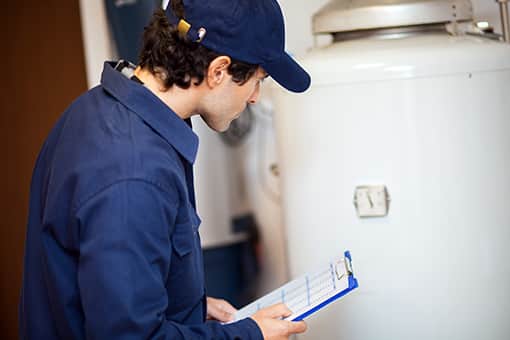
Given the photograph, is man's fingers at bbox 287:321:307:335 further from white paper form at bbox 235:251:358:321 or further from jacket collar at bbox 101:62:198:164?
jacket collar at bbox 101:62:198:164

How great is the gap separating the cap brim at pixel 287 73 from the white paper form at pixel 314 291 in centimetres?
33

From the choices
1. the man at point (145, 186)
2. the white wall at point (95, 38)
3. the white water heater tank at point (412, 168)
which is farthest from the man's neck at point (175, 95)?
the white wall at point (95, 38)

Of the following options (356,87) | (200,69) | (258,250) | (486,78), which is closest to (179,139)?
(200,69)

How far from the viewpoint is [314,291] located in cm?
133

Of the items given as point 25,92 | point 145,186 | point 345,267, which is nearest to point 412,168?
point 345,267

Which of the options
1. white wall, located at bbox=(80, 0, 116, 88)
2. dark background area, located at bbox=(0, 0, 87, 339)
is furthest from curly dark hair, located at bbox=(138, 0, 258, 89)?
dark background area, located at bbox=(0, 0, 87, 339)

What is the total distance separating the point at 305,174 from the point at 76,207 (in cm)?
74

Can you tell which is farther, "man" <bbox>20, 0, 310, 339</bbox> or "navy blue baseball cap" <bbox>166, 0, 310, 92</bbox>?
"navy blue baseball cap" <bbox>166, 0, 310, 92</bbox>

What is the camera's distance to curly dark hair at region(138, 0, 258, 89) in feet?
3.80

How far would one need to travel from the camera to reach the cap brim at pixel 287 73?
48.0 inches

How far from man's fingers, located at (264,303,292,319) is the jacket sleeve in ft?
0.80

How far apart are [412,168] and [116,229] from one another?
0.75 meters

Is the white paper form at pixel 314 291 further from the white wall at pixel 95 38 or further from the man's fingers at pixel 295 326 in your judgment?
the white wall at pixel 95 38

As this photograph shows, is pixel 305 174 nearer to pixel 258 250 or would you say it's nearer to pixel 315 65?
pixel 315 65
